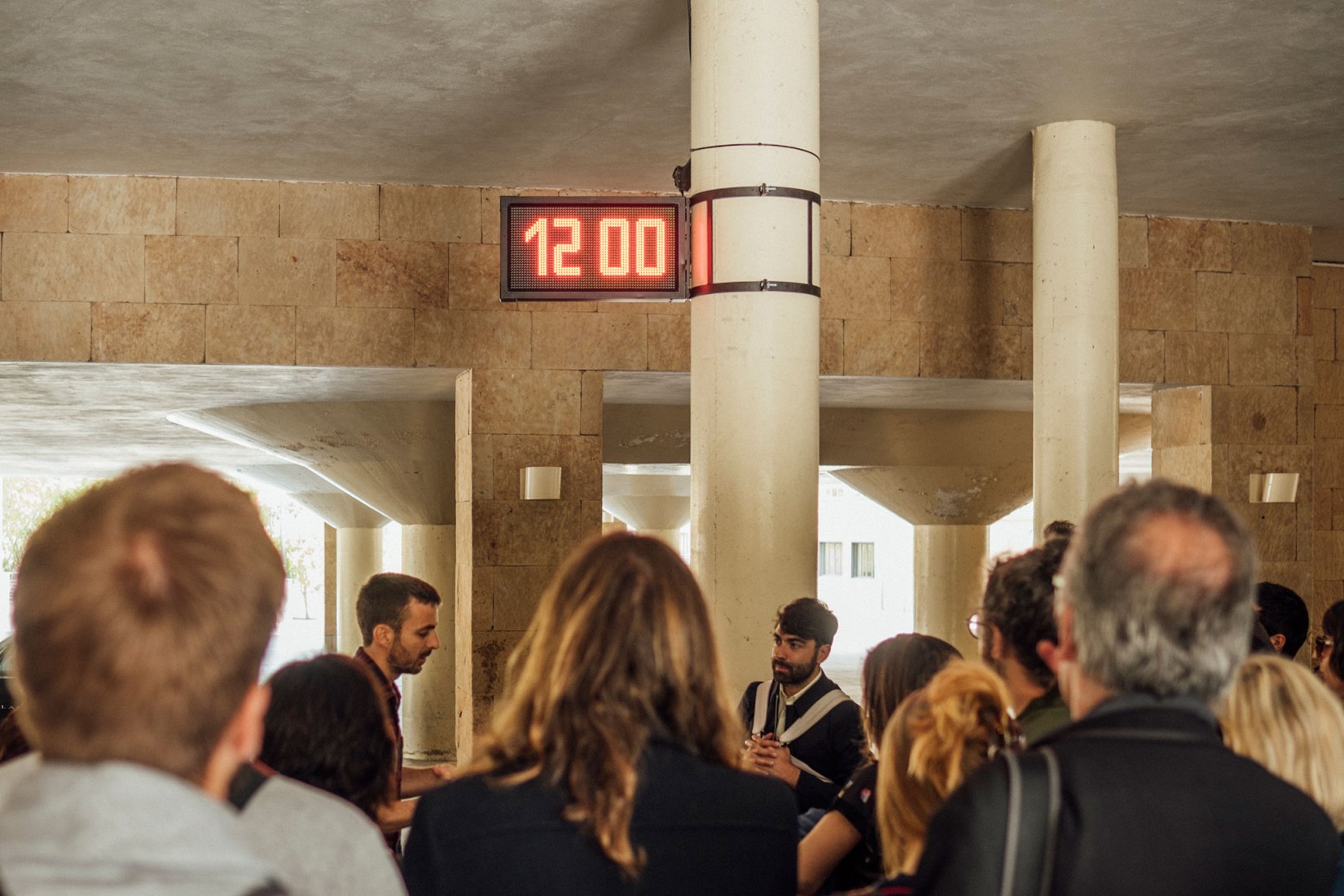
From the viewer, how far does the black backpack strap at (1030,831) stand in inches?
68.1

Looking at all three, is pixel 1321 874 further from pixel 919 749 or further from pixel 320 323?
pixel 320 323

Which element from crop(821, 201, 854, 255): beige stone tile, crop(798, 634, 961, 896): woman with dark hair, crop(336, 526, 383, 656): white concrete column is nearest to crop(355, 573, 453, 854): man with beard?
crop(798, 634, 961, 896): woman with dark hair

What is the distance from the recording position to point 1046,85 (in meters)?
7.73

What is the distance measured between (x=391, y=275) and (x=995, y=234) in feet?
15.0

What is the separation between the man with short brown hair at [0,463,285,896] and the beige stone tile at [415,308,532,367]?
27.5 ft

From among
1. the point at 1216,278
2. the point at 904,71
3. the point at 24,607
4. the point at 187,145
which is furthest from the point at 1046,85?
the point at 24,607

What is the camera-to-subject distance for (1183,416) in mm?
10898

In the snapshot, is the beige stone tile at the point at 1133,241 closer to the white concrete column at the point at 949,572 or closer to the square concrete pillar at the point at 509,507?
the square concrete pillar at the point at 509,507

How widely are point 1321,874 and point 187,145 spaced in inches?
326

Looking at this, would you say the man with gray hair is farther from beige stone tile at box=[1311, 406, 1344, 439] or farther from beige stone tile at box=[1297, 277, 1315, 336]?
beige stone tile at box=[1311, 406, 1344, 439]

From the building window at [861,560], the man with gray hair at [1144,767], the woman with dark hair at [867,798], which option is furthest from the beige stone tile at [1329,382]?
the building window at [861,560]

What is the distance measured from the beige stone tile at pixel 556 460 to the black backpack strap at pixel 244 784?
791 cm

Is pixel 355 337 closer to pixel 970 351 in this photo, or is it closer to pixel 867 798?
pixel 970 351

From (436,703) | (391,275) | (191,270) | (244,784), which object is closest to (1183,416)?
(391,275)
